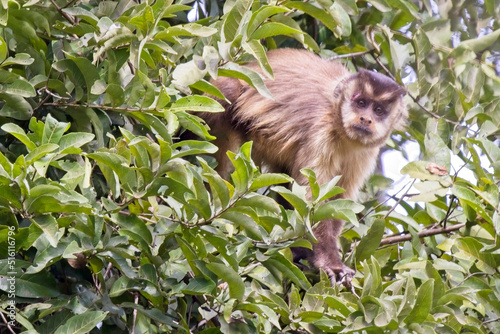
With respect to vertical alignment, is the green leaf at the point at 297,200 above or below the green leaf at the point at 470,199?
Answer: above

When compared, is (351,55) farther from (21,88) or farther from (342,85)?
(21,88)

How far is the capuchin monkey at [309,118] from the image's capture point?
4727 millimetres

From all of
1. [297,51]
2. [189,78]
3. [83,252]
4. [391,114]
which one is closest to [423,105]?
[391,114]

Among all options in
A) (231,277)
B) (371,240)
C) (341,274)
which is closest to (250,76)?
(231,277)

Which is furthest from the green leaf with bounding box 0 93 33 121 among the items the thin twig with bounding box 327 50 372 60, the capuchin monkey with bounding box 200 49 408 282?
the thin twig with bounding box 327 50 372 60

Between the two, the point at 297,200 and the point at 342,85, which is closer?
the point at 297,200

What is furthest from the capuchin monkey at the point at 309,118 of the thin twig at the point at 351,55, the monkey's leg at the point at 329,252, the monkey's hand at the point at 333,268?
the monkey's hand at the point at 333,268

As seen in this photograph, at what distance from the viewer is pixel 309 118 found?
480 centimetres

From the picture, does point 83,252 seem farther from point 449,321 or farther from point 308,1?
point 308,1

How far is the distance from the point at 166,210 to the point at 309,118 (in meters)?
1.85

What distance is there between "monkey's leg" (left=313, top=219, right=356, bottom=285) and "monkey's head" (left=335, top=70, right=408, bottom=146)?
71 centimetres

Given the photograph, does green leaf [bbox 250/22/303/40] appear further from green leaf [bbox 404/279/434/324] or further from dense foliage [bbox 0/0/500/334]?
green leaf [bbox 404/279/434/324]

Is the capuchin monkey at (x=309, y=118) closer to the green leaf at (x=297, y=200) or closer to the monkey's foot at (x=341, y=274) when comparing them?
the monkey's foot at (x=341, y=274)

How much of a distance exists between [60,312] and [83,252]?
29cm
